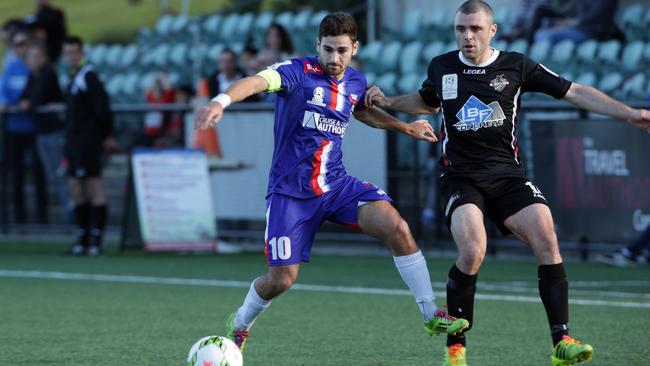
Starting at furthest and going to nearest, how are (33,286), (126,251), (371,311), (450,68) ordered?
1. (126,251)
2. (33,286)
3. (371,311)
4. (450,68)

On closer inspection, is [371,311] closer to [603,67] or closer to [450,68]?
[450,68]

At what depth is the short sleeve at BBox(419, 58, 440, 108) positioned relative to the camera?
8.03 metres

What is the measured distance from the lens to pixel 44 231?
17562 millimetres

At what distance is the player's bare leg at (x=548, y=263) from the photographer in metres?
7.30

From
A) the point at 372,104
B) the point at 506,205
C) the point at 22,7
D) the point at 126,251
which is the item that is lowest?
the point at 126,251

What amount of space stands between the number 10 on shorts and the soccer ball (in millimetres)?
758

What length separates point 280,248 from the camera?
25.2ft

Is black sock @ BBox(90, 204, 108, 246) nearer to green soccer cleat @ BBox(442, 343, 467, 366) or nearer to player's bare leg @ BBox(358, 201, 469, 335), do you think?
player's bare leg @ BBox(358, 201, 469, 335)

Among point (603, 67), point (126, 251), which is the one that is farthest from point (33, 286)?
point (603, 67)

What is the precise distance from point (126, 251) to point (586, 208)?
561 centimetres

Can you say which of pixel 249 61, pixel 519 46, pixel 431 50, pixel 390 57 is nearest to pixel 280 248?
pixel 249 61

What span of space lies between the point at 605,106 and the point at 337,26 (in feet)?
5.44

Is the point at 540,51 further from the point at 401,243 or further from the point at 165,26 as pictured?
the point at 401,243

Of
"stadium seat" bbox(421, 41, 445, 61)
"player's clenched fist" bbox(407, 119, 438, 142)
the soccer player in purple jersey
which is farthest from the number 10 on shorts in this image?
"stadium seat" bbox(421, 41, 445, 61)
